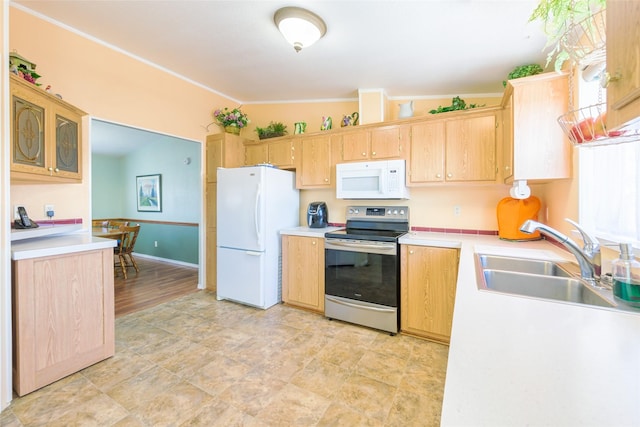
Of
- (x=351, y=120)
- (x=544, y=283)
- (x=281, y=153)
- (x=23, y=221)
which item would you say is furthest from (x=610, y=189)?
(x=23, y=221)

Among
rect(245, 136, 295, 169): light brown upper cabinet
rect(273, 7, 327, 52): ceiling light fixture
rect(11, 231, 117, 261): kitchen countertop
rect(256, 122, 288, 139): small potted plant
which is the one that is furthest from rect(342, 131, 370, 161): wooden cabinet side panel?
rect(11, 231, 117, 261): kitchen countertop

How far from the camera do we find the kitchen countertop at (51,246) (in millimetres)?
1643

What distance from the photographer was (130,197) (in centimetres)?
622

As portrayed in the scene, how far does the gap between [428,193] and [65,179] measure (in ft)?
10.8

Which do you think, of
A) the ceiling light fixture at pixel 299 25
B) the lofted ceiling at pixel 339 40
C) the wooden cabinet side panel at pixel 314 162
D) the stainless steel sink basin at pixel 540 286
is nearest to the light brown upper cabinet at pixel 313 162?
the wooden cabinet side panel at pixel 314 162

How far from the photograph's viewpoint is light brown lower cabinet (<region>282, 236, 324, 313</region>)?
2.91 meters

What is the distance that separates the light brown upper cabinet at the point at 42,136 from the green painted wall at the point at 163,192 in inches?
87.9

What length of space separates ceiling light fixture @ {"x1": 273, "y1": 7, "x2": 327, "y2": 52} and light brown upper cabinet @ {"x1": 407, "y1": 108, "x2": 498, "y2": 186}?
4.17 feet

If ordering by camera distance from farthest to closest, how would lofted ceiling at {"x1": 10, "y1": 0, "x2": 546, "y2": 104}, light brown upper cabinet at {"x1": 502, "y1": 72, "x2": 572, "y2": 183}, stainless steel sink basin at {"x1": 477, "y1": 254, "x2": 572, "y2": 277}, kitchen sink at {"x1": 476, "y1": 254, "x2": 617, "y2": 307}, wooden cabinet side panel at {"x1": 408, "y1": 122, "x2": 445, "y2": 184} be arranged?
1. wooden cabinet side panel at {"x1": 408, "y1": 122, "x2": 445, "y2": 184}
2. lofted ceiling at {"x1": 10, "y1": 0, "x2": 546, "y2": 104}
3. light brown upper cabinet at {"x1": 502, "y1": 72, "x2": 572, "y2": 183}
4. stainless steel sink basin at {"x1": 477, "y1": 254, "x2": 572, "y2": 277}
5. kitchen sink at {"x1": 476, "y1": 254, "x2": 617, "y2": 307}

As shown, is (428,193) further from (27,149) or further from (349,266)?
(27,149)

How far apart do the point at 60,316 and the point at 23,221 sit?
83 centimetres

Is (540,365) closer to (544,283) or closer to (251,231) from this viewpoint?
(544,283)

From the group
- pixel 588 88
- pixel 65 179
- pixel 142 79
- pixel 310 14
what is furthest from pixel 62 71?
pixel 588 88

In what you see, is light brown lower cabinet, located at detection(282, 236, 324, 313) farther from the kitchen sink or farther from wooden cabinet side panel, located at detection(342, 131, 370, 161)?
the kitchen sink
